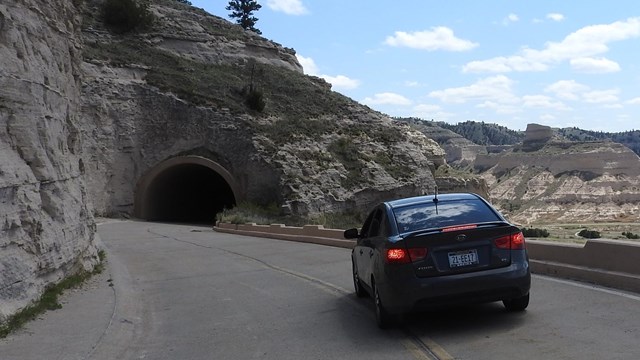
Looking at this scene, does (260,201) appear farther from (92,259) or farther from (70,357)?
(70,357)

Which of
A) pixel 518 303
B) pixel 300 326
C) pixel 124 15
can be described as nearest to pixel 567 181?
pixel 124 15

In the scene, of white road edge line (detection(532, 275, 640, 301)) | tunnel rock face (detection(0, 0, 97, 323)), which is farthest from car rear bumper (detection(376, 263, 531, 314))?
tunnel rock face (detection(0, 0, 97, 323))

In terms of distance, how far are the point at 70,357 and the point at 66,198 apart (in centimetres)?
585

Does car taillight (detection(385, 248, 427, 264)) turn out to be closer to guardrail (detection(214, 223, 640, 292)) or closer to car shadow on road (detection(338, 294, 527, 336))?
car shadow on road (detection(338, 294, 527, 336))

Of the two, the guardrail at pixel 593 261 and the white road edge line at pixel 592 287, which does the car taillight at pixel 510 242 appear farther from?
the guardrail at pixel 593 261

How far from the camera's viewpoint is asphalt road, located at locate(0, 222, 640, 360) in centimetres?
679

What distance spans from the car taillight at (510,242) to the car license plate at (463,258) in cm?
34

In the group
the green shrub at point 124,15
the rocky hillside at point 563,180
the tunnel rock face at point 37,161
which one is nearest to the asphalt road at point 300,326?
the tunnel rock face at point 37,161

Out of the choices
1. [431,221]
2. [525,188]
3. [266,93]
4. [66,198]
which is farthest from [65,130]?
[525,188]

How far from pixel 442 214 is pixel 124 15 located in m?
49.1

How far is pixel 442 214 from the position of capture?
8250mm

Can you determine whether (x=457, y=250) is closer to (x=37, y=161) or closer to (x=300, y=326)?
(x=300, y=326)

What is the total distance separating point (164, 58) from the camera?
5084 cm

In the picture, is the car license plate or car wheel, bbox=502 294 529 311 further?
car wheel, bbox=502 294 529 311
